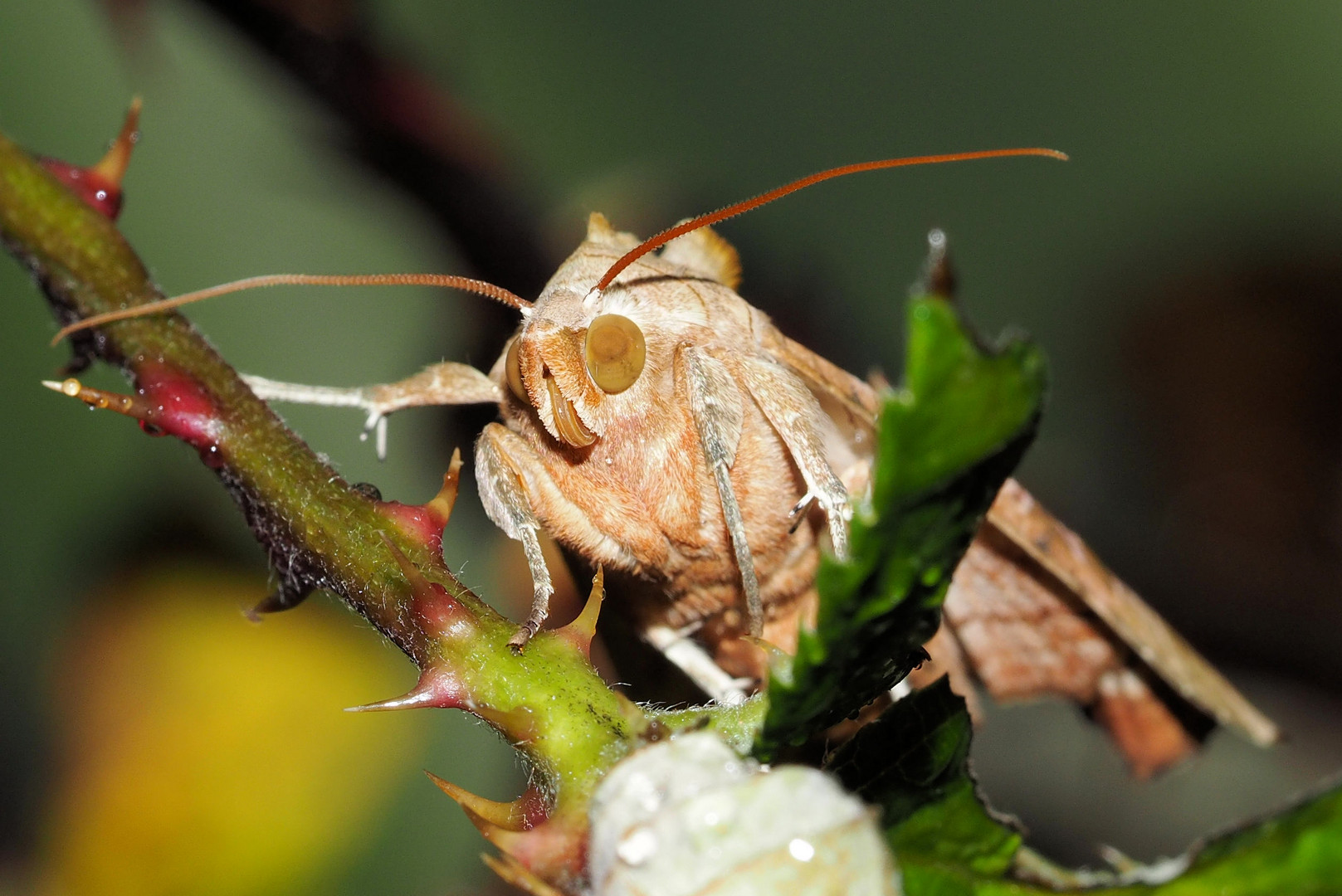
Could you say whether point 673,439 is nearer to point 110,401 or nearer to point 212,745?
point 110,401

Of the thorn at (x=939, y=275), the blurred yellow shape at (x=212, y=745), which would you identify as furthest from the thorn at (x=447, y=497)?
the blurred yellow shape at (x=212, y=745)

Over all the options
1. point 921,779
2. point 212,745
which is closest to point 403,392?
point 921,779

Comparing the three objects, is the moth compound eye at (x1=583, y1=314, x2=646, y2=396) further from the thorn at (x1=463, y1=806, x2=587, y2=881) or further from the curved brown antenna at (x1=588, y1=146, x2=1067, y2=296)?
the thorn at (x1=463, y1=806, x2=587, y2=881)

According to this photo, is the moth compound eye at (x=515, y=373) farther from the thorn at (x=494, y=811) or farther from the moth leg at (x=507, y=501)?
the thorn at (x=494, y=811)

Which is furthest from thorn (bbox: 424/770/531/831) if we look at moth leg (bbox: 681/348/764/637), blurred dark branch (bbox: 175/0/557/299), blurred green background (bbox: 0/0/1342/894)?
blurred green background (bbox: 0/0/1342/894)

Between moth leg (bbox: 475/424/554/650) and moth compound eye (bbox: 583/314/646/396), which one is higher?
moth compound eye (bbox: 583/314/646/396)

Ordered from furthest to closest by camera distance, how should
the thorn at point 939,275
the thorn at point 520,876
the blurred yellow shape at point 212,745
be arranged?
the blurred yellow shape at point 212,745 → the thorn at point 520,876 → the thorn at point 939,275

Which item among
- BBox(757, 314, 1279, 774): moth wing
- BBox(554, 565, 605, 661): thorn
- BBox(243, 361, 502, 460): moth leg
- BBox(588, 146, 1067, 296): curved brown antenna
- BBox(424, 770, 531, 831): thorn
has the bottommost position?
BBox(757, 314, 1279, 774): moth wing

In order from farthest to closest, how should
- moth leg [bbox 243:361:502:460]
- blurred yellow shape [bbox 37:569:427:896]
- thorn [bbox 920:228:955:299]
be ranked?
1. blurred yellow shape [bbox 37:569:427:896]
2. moth leg [bbox 243:361:502:460]
3. thorn [bbox 920:228:955:299]
